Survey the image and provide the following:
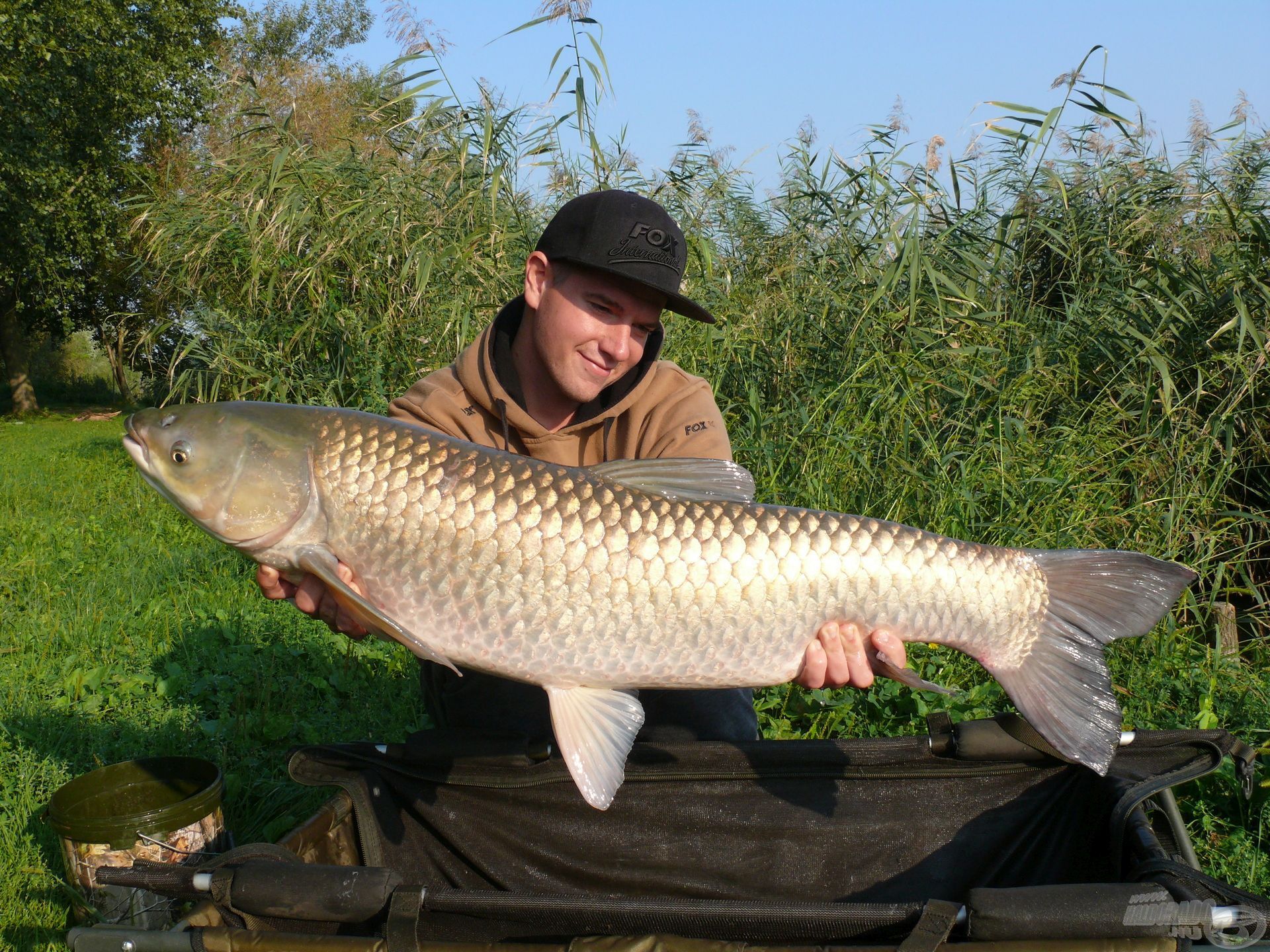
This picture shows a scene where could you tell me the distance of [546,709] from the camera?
80.0 inches

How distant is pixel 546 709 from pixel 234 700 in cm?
112

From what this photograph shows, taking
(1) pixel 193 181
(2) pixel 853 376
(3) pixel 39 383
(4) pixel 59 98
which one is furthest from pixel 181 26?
(2) pixel 853 376

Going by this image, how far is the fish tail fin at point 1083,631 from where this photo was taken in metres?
1.54

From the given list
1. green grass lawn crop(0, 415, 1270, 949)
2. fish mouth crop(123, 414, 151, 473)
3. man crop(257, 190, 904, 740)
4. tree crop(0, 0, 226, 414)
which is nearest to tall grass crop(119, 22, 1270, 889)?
green grass lawn crop(0, 415, 1270, 949)

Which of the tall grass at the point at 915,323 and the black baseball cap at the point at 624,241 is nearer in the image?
the black baseball cap at the point at 624,241

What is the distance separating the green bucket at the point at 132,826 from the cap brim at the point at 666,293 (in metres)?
1.17

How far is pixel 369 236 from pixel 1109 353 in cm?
282

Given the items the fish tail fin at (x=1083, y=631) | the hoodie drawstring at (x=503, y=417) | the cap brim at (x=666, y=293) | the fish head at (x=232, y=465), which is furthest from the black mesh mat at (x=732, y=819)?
the cap brim at (x=666, y=293)

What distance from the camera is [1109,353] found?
11.3ft

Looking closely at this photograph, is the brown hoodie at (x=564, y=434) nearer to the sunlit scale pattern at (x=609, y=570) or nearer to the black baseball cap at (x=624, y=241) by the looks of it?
the black baseball cap at (x=624, y=241)

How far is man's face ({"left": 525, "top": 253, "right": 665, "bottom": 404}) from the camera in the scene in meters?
2.01

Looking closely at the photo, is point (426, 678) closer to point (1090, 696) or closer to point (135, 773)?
point (135, 773)

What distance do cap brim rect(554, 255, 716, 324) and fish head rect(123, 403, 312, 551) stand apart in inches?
25.2

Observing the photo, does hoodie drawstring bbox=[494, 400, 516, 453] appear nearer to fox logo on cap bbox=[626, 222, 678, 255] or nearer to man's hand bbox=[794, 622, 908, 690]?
fox logo on cap bbox=[626, 222, 678, 255]
